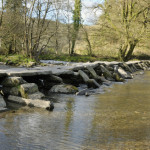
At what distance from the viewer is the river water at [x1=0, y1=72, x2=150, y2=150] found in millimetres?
3146

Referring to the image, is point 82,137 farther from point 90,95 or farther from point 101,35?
point 101,35

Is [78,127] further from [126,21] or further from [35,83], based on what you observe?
[126,21]

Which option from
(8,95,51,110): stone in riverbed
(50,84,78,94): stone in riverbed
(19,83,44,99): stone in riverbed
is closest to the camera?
(8,95,51,110): stone in riverbed

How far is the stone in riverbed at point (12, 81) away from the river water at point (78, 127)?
4.30 feet

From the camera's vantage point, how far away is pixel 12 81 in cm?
623

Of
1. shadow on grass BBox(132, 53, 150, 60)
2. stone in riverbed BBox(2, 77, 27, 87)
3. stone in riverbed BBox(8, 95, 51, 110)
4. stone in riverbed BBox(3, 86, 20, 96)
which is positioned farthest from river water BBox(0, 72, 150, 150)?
shadow on grass BBox(132, 53, 150, 60)

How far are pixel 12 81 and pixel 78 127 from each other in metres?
3.07

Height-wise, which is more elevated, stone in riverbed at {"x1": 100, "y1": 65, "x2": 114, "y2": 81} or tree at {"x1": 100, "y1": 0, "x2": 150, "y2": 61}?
tree at {"x1": 100, "y1": 0, "x2": 150, "y2": 61}

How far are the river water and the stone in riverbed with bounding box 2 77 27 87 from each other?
4.30ft

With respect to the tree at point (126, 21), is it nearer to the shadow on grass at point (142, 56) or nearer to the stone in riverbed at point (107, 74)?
the shadow on grass at point (142, 56)

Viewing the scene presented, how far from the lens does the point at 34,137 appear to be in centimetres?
338

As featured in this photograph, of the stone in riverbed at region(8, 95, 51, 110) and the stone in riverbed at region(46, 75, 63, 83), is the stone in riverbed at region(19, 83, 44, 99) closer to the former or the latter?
the stone in riverbed at region(8, 95, 51, 110)

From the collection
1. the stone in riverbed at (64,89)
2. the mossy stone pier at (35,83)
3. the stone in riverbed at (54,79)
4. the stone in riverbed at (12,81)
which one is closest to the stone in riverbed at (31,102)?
the mossy stone pier at (35,83)

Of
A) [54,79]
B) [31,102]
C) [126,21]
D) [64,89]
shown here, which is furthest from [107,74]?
[126,21]
